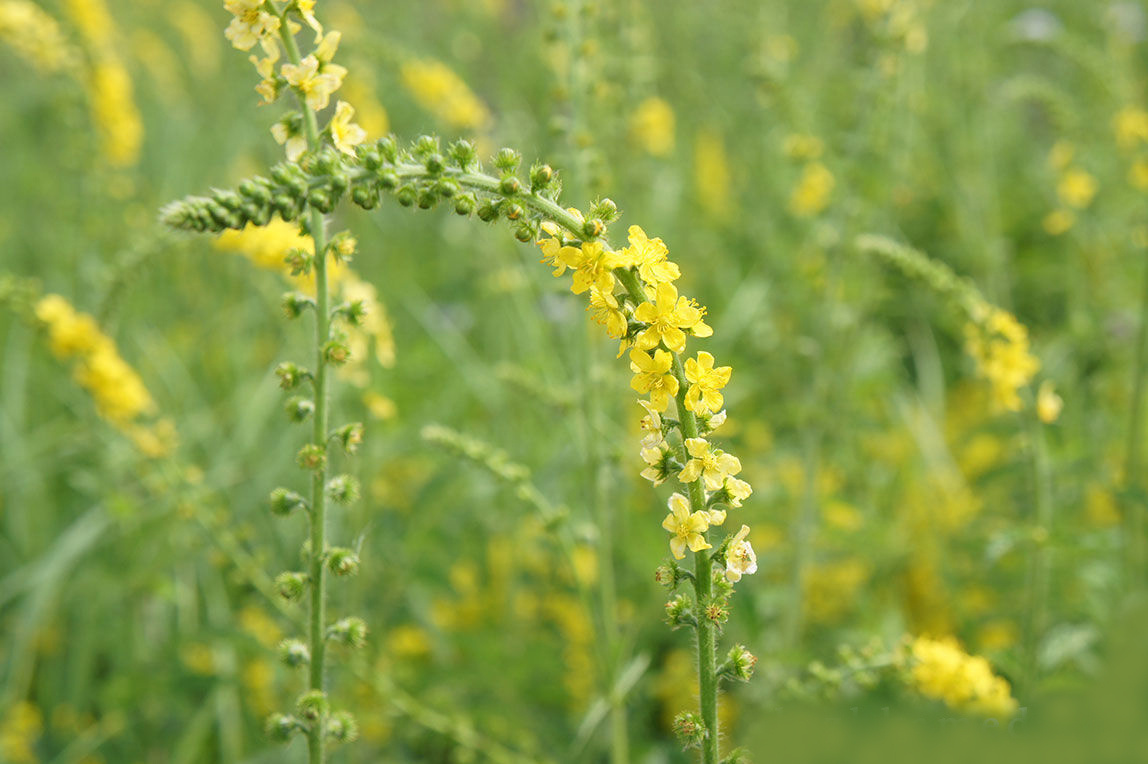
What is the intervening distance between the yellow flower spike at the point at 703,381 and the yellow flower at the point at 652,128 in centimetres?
386

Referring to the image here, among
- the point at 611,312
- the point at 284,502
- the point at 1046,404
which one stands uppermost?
the point at 1046,404

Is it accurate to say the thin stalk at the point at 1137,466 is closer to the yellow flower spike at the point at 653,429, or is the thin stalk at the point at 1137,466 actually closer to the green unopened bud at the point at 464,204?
the yellow flower spike at the point at 653,429

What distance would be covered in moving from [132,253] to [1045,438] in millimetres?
3528

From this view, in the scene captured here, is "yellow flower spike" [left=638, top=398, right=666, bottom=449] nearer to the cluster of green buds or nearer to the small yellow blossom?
the cluster of green buds

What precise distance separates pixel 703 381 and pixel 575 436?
7.92 feet

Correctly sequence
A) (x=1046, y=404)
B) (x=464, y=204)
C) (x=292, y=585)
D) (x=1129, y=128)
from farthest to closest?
1. (x=1129, y=128)
2. (x=1046, y=404)
3. (x=292, y=585)
4. (x=464, y=204)

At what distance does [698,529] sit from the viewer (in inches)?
73.3

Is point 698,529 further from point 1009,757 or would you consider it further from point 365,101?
point 365,101

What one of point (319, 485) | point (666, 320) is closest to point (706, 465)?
point (666, 320)

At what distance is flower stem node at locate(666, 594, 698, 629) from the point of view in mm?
1944

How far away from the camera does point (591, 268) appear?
1.87 meters

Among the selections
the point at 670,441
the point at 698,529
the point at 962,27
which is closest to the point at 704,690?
the point at 698,529

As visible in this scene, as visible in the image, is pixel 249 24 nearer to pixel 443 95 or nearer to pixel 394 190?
pixel 394 190

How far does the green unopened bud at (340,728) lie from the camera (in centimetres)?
224
